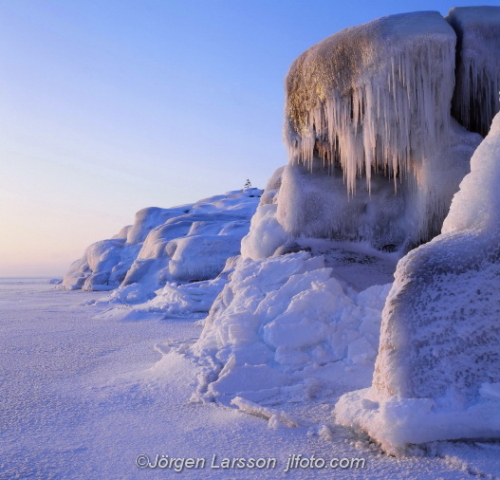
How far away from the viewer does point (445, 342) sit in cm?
236

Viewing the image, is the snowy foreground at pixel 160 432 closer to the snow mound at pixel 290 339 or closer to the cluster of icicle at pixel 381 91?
the snow mound at pixel 290 339

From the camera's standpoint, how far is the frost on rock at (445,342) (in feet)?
7.07

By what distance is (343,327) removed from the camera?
3787 millimetres

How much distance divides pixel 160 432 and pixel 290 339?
1.40m

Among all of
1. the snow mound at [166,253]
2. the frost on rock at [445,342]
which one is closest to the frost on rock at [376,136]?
the frost on rock at [445,342]

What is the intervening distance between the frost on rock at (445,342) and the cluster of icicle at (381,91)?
2.19 metres

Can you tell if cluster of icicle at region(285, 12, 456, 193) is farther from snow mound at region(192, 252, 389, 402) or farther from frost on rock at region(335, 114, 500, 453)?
frost on rock at region(335, 114, 500, 453)

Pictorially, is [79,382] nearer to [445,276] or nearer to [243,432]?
[243,432]

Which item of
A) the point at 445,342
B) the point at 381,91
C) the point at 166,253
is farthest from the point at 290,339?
the point at 166,253

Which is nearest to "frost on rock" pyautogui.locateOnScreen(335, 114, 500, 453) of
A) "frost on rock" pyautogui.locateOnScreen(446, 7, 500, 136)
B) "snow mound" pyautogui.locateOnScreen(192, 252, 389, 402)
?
"snow mound" pyautogui.locateOnScreen(192, 252, 389, 402)

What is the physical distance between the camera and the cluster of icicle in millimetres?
4562

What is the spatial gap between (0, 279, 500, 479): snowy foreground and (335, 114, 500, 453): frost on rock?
12 centimetres

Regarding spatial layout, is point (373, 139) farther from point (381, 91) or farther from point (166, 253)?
point (166, 253)

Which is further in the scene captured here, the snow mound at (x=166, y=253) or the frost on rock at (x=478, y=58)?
the snow mound at (x=166, y=253)
